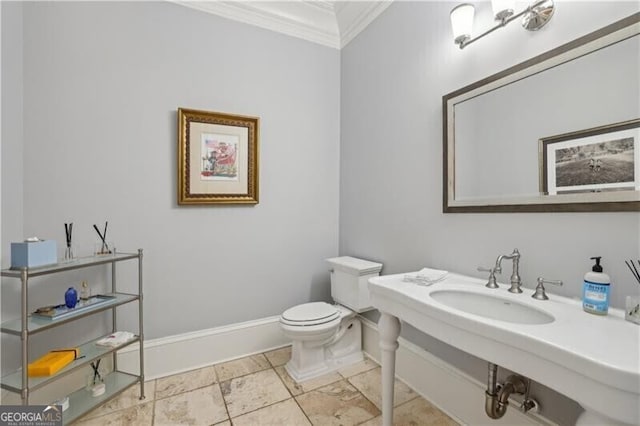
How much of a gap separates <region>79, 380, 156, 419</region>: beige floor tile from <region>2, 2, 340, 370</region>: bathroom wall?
334 millimetres

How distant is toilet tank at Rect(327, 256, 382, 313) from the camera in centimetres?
207

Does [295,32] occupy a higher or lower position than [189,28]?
higher

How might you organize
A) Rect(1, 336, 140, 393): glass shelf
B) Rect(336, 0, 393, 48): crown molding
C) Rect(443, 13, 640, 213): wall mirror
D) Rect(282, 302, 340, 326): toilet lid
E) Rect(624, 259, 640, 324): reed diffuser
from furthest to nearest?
Rect(336, 0, 393, 48): crown molding < Rect(282, 302, 340, 326): toilet lid < Rect(1, 336, 140, 393): glass shelf < Rect(443, 13, 640, 213): wall mirror < Rect(624, 259, 640, 324): reed diffuser

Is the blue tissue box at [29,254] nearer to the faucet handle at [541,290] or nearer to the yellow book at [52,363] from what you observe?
the yellow book at [52,363]

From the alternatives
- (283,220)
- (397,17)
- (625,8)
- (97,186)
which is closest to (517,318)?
(625,8)

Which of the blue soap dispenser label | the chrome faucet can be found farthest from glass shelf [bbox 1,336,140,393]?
the blue soap dispenser label

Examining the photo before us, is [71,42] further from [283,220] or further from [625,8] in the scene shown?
[625,8]

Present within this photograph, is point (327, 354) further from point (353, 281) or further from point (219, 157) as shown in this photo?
point (219, 157)

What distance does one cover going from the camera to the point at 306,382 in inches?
75.0

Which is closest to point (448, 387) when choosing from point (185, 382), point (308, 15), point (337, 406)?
point (337, 406)

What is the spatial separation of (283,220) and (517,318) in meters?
1.70

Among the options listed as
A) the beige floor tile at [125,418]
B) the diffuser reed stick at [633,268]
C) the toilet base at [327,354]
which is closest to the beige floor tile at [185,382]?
the beige floor tile at [125,418]

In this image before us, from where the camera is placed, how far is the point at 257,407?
5.48 ft

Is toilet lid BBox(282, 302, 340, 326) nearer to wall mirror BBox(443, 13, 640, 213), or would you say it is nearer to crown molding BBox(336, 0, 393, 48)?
wall mirror BBox(443, 13, 640, 213)
